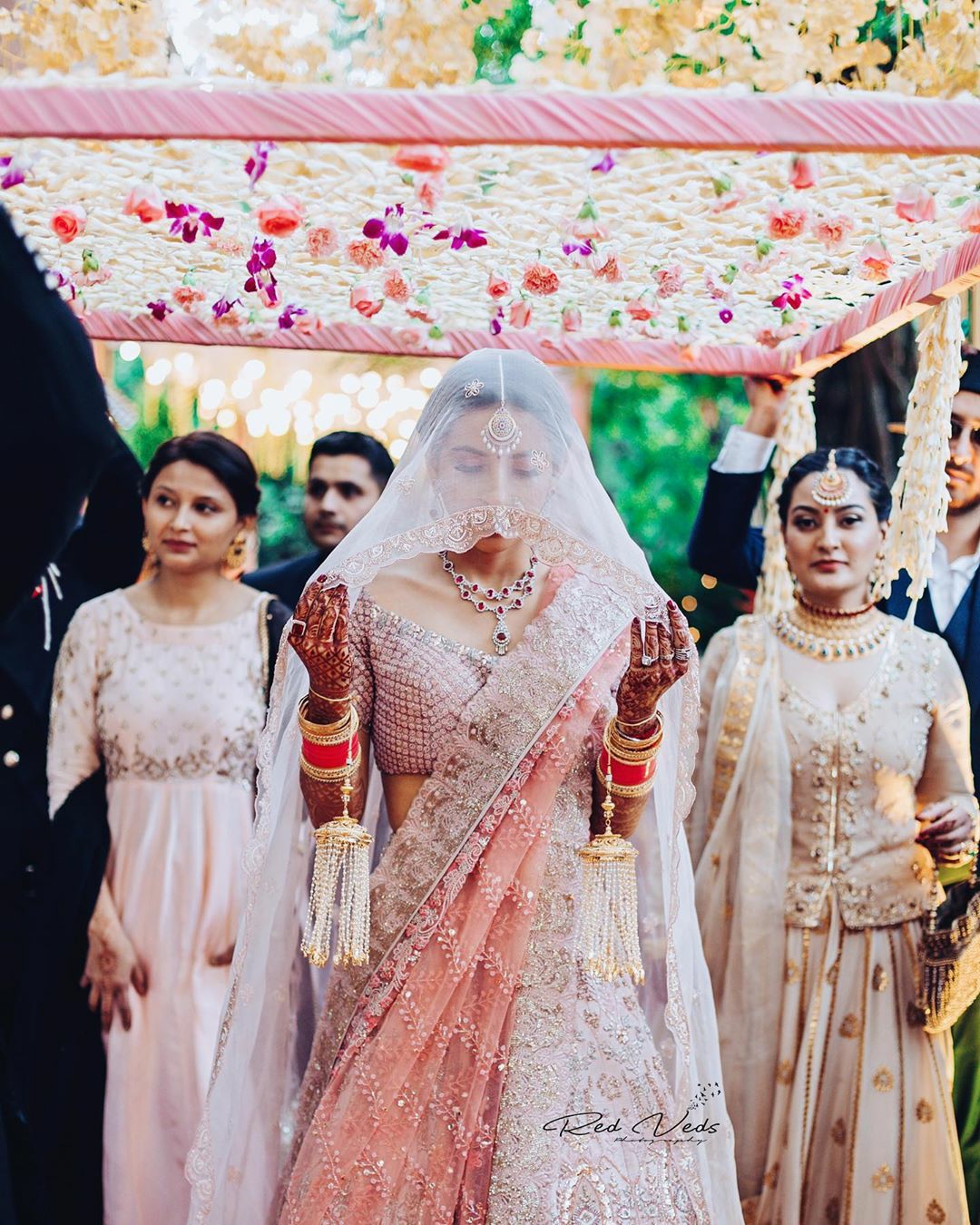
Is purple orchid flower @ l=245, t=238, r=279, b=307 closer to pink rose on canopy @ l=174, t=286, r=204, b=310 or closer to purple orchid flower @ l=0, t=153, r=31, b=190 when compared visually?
pink rose on canopy @ l=174, t=286, r=204, b=310

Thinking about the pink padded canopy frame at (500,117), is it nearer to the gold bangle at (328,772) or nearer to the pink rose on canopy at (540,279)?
the pink rose on canopy at (540,279)

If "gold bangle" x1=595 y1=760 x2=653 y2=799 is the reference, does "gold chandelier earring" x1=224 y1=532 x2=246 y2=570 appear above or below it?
above

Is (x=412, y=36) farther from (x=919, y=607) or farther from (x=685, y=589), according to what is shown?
(x=685, y=589)

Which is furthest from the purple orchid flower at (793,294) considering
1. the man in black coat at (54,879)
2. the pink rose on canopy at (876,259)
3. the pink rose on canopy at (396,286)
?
the man in black coat at (54,879)

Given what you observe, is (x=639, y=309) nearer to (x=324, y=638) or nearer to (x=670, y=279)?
(x=670, y=279)

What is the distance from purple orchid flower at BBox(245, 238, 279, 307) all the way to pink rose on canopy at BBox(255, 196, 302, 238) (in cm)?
26

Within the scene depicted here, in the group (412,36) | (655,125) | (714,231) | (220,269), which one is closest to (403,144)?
(412,36)

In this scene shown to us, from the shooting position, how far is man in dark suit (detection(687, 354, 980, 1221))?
387 centimetres

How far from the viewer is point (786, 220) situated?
9.63 ft

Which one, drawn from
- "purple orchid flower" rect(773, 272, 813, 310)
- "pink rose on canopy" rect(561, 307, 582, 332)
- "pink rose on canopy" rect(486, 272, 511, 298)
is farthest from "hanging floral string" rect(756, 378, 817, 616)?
"pink rose on canopy" rect(486, 272, 511, 298)

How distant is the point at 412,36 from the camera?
7.79ft

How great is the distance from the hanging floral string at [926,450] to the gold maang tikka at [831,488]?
0.61 feet

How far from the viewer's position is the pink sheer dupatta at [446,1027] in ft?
7.82

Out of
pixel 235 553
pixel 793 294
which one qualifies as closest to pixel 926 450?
pixel 793 294
